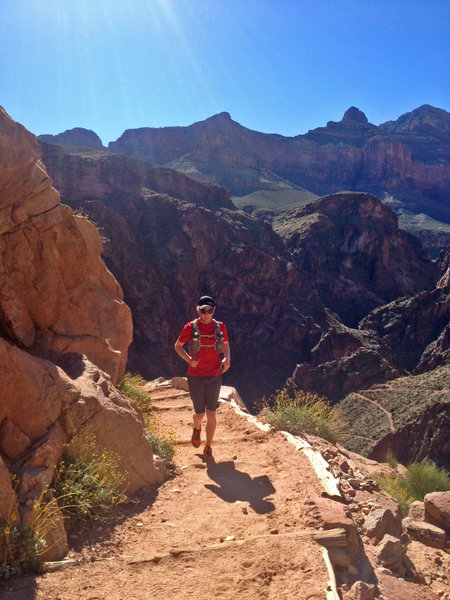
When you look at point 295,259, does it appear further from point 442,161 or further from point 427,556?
point 442,161

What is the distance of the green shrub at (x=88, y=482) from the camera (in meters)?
4.44

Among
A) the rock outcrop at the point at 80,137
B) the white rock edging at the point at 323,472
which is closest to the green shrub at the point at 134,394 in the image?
the white rock edging at the point at 323,472

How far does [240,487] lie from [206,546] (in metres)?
1.63

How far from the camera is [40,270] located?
269 inches

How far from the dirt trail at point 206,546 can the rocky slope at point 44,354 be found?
364 millimetres

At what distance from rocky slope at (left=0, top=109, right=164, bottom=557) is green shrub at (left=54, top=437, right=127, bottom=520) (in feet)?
0.47

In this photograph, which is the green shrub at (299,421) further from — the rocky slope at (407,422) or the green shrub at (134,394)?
the rocky slope at (407,422)

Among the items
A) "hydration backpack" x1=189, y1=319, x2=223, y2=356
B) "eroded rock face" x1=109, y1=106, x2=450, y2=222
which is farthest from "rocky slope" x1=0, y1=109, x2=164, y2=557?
"eroded rock face" x1=109, y1=106, x2=450, y2=222

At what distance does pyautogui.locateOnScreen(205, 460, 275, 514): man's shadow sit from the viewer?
18.0 feet

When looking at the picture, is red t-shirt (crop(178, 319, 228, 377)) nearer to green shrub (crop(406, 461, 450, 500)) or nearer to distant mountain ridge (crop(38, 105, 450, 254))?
green shrub (crop(406, 461, 450, 500))

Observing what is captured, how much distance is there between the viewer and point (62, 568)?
3.76 meters

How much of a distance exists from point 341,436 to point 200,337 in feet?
14.2

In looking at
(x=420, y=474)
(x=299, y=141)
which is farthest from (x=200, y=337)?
(x=299, y=141)

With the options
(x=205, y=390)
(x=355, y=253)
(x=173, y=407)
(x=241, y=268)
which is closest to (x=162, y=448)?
(x=205, y=390)
